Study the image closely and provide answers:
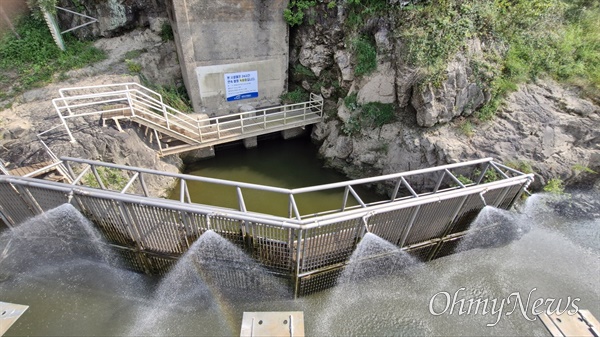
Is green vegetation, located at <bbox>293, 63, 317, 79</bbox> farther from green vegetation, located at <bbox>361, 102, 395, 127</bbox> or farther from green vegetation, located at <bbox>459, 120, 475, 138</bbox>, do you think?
green vegetation, located at <bbox>459, 120, 475, 138</bbox>

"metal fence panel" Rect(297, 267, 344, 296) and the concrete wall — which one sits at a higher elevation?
the concrete wall

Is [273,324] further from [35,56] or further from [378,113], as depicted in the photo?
[35,56]

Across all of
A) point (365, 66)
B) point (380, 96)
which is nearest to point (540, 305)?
point (380, 96)

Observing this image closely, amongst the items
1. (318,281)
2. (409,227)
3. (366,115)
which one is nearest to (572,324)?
(409,227)

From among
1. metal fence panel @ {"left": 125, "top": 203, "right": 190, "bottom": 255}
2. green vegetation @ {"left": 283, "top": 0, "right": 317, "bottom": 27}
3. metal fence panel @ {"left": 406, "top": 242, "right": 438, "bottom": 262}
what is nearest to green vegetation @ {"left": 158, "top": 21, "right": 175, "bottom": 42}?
green vegetation @ {"left": 283, "top": 0, "right": 317, "bottom": 27}

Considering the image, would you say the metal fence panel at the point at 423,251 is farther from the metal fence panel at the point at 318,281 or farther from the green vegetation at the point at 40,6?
the green vegetation at the point at 40,6

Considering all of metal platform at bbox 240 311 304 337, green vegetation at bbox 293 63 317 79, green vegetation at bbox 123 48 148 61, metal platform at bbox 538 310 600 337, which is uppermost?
green vegetation at bbox 123 48 148 61
